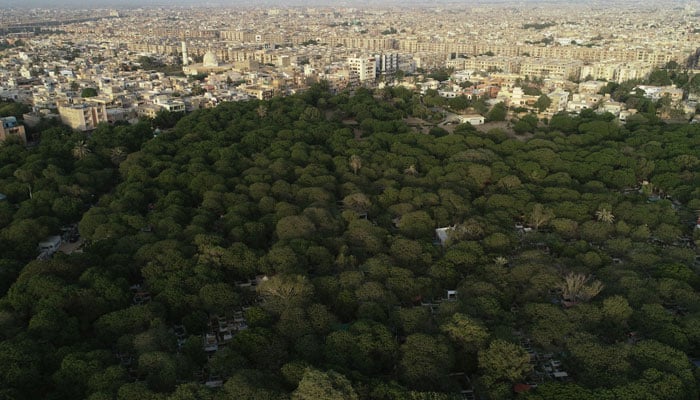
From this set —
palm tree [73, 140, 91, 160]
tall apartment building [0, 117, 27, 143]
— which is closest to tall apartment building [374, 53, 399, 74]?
tall apartment building [0, 117, 27, 143]

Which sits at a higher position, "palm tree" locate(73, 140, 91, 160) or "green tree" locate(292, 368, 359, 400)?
"palm tree" locate(73, 140, 91, 160)

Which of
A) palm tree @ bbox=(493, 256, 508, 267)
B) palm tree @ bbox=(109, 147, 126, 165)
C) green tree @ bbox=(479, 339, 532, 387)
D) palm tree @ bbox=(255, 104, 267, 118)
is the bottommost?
green tree @ bbox=(479, 339, 532, 387)

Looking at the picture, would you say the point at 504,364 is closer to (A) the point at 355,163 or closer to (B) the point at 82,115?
(A) the point at 355,163

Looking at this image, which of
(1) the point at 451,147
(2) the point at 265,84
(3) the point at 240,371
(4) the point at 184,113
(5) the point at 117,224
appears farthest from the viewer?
(2) the point at 265,84

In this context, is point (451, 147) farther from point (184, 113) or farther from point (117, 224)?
point (184, 113)

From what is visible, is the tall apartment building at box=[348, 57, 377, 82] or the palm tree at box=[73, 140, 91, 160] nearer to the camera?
the palm tree at box=[73, 140, 91, 160]

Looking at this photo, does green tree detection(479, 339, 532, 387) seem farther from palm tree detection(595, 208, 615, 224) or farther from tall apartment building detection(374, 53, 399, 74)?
tall apartment building detection(374, 53, 399, 74)

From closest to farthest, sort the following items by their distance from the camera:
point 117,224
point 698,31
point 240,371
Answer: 1. point 240,371
2. point 117,224
3. point 698,31

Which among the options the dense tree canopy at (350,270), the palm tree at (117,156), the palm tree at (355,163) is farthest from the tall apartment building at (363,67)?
the palm tree at (117,156)

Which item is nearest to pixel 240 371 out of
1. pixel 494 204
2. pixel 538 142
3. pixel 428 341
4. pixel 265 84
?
pixel 428 341
